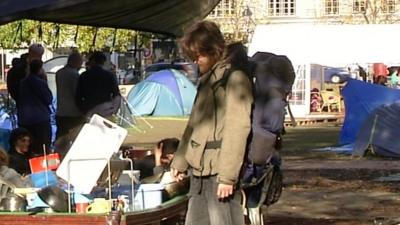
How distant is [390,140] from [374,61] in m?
7.87

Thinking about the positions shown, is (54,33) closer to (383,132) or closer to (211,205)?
(211,205)

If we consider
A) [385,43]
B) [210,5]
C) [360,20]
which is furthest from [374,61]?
[360,20]

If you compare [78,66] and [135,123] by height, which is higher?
[78,66]

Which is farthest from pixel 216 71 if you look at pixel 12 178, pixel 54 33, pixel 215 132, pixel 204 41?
pixel 54 33

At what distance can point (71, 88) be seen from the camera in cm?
1288

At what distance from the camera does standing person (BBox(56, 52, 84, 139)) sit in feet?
41.1

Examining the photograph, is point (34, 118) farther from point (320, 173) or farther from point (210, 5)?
point (320, 173)

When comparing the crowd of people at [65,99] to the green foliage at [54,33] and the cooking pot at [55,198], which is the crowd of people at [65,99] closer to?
the green foliage at [54,33]

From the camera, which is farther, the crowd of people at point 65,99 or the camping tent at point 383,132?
the camping tent at point 383,132

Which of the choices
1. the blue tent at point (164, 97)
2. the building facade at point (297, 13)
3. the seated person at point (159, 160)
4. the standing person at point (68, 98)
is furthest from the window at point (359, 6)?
the seated person at point (159, 160)

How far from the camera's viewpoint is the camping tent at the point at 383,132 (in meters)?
19.8

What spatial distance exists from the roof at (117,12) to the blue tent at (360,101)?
438 inches

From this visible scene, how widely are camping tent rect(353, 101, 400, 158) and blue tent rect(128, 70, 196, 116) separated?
1202 centimetres

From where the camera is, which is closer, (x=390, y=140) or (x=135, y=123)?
(x=390, y=140)
